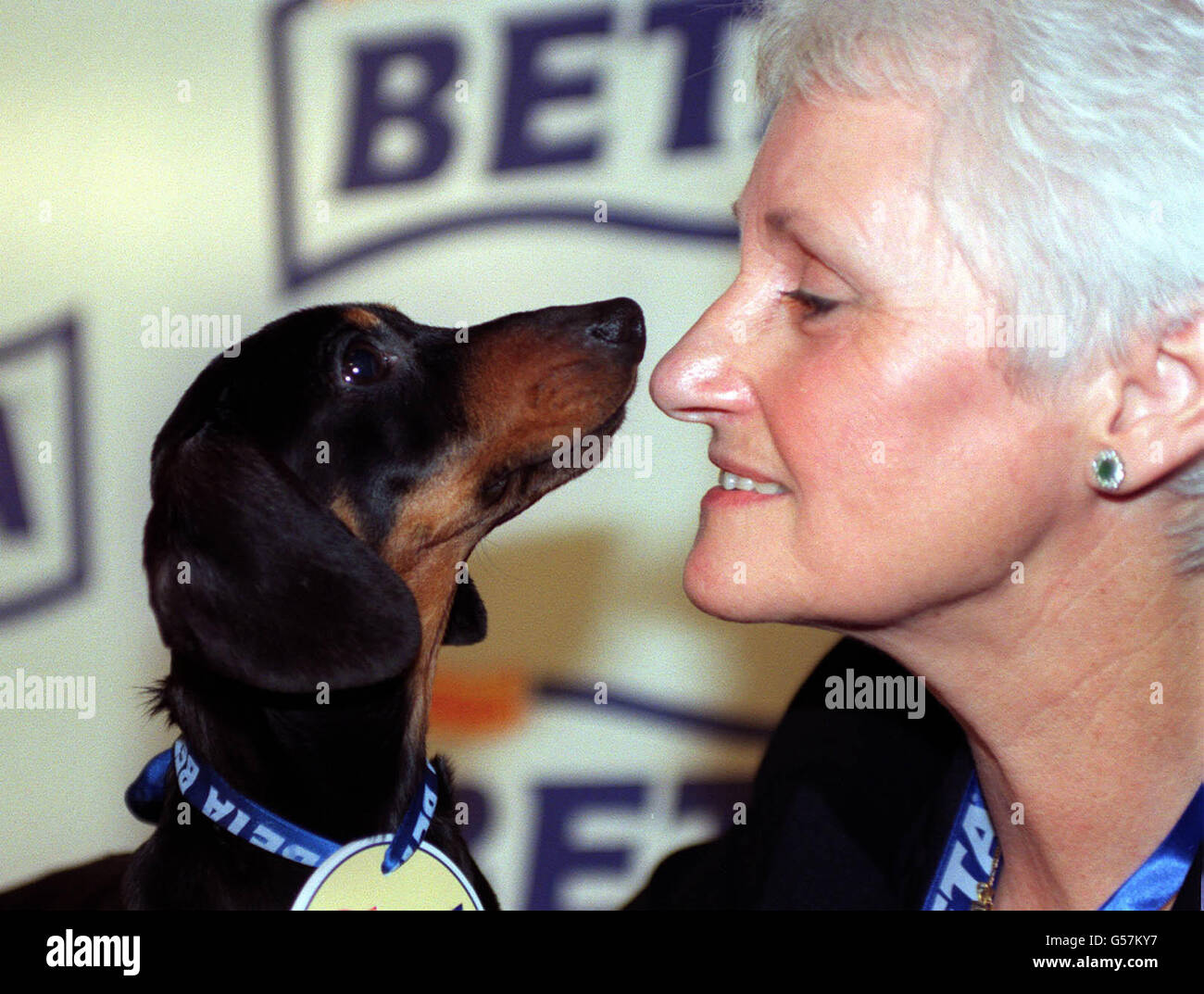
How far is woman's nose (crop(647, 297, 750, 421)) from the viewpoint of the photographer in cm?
101

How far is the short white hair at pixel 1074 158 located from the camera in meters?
0.87

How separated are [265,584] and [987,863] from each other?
714 millimetres

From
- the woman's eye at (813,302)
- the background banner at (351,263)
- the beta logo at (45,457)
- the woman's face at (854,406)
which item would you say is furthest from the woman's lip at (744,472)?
the beta logo at (45,457)

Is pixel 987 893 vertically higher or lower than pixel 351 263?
lower

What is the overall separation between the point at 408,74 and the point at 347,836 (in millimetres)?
1255

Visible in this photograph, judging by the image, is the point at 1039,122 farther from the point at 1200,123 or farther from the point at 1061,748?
the point at 1061,748

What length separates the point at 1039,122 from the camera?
883 mm

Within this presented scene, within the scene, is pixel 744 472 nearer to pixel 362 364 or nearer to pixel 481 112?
pixel 362 364

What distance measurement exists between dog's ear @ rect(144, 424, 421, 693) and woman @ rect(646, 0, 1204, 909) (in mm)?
266

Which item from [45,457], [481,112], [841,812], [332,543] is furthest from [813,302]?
[45,457]

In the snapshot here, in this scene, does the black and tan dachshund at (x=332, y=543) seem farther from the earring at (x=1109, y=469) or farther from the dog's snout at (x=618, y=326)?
the earring at (x=1109, y=469)

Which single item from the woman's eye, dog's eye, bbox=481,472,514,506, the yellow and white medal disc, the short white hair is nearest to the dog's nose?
dog's eye, bbox=481,472,514,506

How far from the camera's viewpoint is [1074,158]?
0.87 meters
